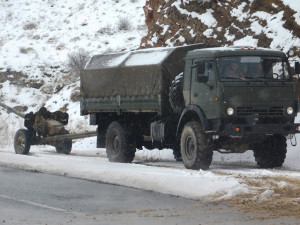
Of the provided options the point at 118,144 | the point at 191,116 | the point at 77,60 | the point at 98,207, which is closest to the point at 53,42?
the point at 77,60

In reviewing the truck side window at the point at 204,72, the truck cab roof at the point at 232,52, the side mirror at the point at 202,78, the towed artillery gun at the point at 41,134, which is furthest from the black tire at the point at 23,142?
the side mirror at the point at 202,78

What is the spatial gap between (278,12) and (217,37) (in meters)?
2.59

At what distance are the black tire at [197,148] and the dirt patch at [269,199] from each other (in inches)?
109

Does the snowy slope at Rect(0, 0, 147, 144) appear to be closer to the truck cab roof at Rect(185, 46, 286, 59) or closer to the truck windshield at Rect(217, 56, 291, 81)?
the truck cab roof at Rect(185, 46, 286, 59)

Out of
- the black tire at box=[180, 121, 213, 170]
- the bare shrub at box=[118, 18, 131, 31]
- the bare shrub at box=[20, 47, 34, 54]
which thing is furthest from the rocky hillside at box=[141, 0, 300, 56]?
the bare shrub at box=[20, 47, 34, 54]

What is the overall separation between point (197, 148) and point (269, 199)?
5.16 meters

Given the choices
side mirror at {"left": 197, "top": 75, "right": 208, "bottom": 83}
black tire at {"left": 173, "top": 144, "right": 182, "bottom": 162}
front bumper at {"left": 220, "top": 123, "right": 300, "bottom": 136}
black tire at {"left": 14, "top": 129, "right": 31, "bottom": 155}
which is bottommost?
black tire at {"left": 173, "top": 144, "right": 182, "bottom": 162}

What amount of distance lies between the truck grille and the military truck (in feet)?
0.07

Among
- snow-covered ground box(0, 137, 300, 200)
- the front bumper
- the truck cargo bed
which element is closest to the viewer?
snow-covered ground box(0, 137, 300, 200)

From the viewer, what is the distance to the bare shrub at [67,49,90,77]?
42953mm

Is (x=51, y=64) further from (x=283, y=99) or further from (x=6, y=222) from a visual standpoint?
(x=6, y=222)

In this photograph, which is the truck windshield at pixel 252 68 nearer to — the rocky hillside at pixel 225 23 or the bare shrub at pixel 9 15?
the rocky hillside at pixel 225 23

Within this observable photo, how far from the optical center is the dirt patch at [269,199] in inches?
435

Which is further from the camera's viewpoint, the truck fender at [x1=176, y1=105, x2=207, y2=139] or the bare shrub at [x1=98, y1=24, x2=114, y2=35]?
the bare shrub at [x1=98, y1=24, x2=114, y2=35]
